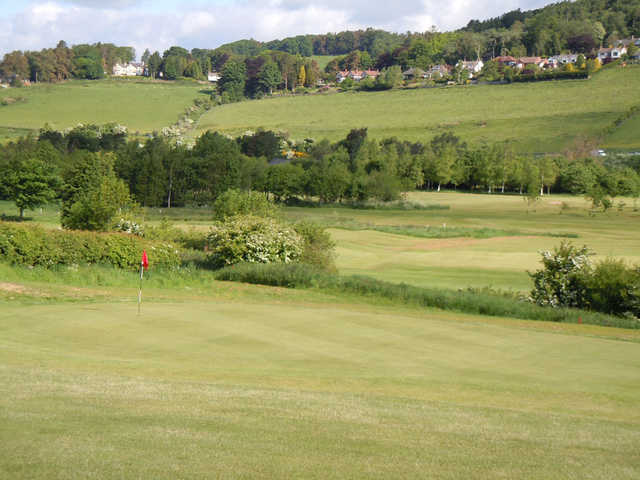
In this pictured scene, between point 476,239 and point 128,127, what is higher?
point 128,127

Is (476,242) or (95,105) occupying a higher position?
(95,105)

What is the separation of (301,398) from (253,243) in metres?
25.6

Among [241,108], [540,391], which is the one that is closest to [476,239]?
[540,391]

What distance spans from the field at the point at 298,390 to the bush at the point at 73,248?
2.88m

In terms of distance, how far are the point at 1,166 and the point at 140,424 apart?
8488cm

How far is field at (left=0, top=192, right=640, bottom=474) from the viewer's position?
302 inches

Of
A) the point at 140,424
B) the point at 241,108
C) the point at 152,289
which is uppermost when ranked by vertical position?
the point at 241,108

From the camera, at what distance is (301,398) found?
11.0 meters

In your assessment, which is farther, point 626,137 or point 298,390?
point 626,137

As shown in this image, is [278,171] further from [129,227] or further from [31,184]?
[129,227]

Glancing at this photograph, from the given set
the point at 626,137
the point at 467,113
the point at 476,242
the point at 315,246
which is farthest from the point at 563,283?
the point at 467,113

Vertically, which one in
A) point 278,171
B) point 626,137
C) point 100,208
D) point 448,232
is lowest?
point 448,232

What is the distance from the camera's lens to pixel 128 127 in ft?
500

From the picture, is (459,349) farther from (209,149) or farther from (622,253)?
(209,149)
